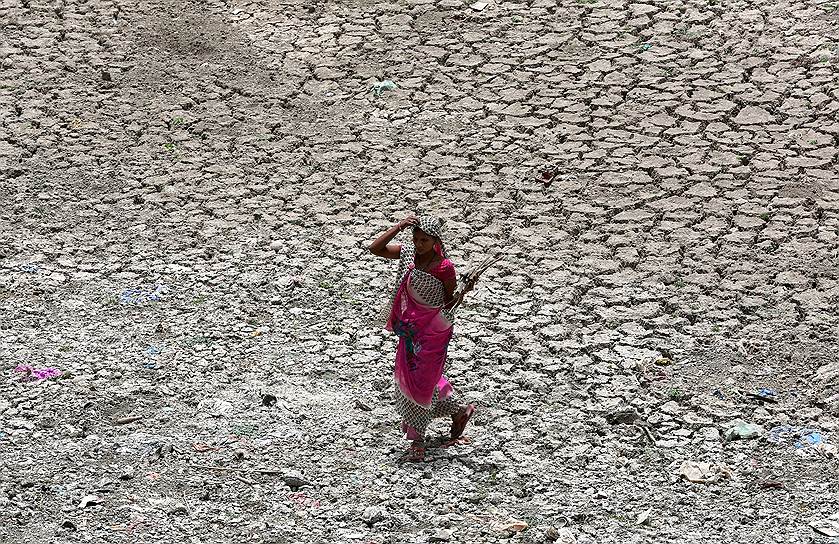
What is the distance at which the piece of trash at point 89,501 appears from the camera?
17.6 ft

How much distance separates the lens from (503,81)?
29.1ft

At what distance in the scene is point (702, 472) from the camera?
5562 millimetres

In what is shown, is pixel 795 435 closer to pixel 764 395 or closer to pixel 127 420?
pixel 764 395

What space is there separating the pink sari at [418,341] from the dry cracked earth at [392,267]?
374 millimetres

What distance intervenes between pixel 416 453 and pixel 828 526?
6.01 feet

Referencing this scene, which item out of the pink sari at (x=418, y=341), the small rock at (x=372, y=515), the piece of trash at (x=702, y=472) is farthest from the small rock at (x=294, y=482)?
the piece of trash at (x=702, y=472)

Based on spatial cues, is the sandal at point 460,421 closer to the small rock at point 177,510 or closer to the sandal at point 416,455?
the sandal at point 416,455

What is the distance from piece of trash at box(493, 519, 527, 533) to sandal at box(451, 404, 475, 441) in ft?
1.95

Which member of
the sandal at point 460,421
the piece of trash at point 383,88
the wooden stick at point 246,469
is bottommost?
the wooden stick at point 246,469

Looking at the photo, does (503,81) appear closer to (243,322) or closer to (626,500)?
(243,322)

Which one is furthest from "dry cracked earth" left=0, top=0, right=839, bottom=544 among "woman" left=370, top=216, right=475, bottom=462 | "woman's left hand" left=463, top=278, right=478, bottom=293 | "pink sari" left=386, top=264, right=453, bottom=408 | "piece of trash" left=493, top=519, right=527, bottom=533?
"woman's left hand" left=463, top=278, right=478, bottom=293

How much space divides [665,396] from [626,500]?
81 cm

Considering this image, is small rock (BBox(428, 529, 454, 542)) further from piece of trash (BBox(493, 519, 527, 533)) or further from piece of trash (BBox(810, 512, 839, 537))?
piece of trash (BBox(810, 512, 839, 537))

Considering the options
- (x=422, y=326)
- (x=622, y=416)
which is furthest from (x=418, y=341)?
(x=622, y=416)
